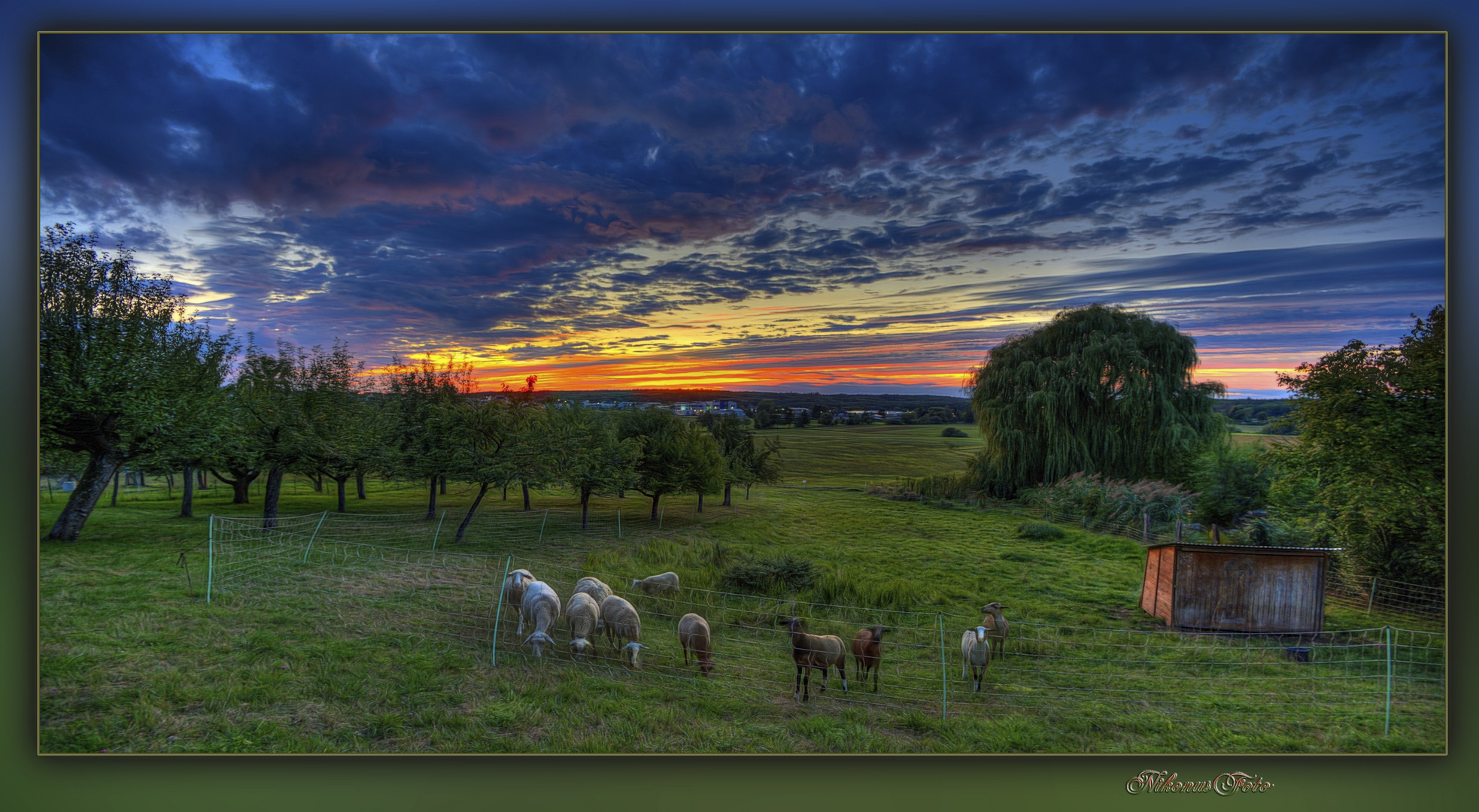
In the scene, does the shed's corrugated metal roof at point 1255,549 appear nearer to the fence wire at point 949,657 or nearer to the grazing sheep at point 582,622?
the fence wire at point 949,657

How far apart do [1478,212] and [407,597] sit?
33.6 feet

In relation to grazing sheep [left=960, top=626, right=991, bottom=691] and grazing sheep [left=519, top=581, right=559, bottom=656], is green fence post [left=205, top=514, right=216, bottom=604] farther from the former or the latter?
grazing sheep [left=960, top=626, right=991, bottom=691]

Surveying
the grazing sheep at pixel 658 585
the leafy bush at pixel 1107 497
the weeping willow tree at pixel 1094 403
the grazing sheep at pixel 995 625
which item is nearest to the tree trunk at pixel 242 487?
the grazing sheep at pixel 658 585

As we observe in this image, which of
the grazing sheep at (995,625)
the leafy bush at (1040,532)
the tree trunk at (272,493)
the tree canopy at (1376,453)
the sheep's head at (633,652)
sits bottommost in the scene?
the leafy bush at (1040,532)

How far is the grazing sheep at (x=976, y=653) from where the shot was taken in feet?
13.0

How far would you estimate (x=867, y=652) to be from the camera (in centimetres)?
398

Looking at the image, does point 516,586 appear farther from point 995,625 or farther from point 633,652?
point 995,625

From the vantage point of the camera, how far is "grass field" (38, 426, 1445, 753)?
3.33 m

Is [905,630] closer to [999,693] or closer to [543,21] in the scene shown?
[999,693]

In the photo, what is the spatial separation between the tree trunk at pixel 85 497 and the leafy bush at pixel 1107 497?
15.4 m

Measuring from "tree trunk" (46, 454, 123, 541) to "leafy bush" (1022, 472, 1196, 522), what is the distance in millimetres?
15390

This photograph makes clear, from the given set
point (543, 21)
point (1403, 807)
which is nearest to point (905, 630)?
point (1403, 807)

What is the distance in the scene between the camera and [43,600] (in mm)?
4121

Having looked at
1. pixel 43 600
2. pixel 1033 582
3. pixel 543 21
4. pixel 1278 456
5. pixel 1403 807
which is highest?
pixel 543 21
